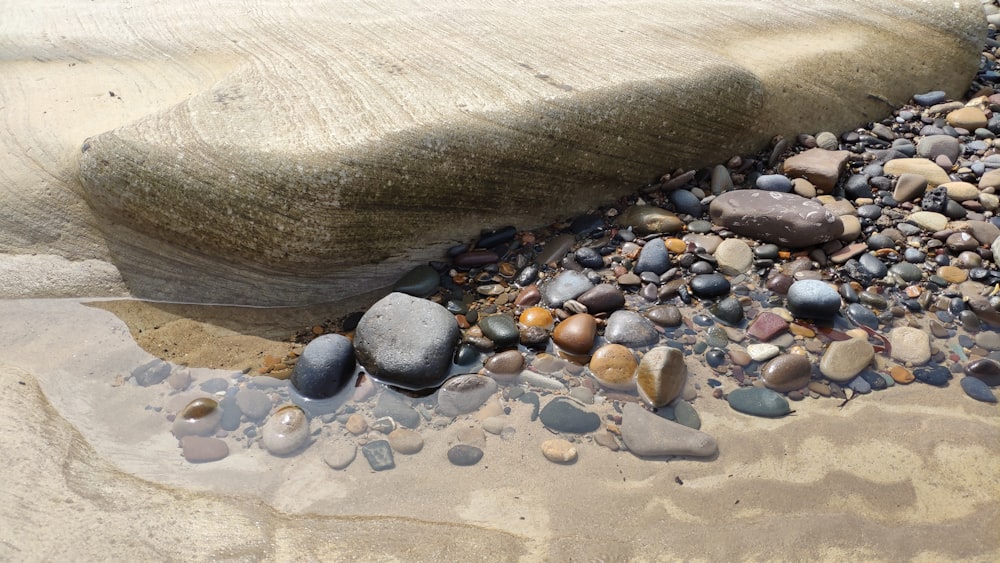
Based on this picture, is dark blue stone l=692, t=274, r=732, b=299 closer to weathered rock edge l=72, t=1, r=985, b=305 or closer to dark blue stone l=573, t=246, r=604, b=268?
dark blue stone l=573, t=246, r=604, b=268

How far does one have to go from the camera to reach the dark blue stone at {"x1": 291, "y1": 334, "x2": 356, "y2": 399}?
292 cm

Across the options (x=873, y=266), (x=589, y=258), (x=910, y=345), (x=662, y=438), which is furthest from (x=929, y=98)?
(x=662, y=438)

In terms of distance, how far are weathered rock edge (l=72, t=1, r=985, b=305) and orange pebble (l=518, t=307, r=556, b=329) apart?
0.56 metres

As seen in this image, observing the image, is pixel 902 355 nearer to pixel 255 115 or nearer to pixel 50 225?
pixel 255 115

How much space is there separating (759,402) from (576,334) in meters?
0.77

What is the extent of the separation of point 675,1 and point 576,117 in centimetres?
174

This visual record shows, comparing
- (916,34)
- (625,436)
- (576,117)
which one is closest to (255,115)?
(576,117)

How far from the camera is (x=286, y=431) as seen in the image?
2.77 m

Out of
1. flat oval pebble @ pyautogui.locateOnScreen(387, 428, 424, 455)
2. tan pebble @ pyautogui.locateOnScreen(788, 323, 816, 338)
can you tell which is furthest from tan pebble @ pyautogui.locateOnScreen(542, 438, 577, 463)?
tan pebble @ pyautogui.locateOnScreen(788, 323, 816, 338)

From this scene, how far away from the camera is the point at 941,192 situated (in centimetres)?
366

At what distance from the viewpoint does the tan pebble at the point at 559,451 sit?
2637 millimetres

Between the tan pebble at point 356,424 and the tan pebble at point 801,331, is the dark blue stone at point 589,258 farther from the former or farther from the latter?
the tan pebble at point 356,424

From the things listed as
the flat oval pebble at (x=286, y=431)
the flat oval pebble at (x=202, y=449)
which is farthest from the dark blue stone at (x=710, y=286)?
the flat oval pebble at (x=202, y=449)

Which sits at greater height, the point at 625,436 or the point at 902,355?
the point at 902,355
